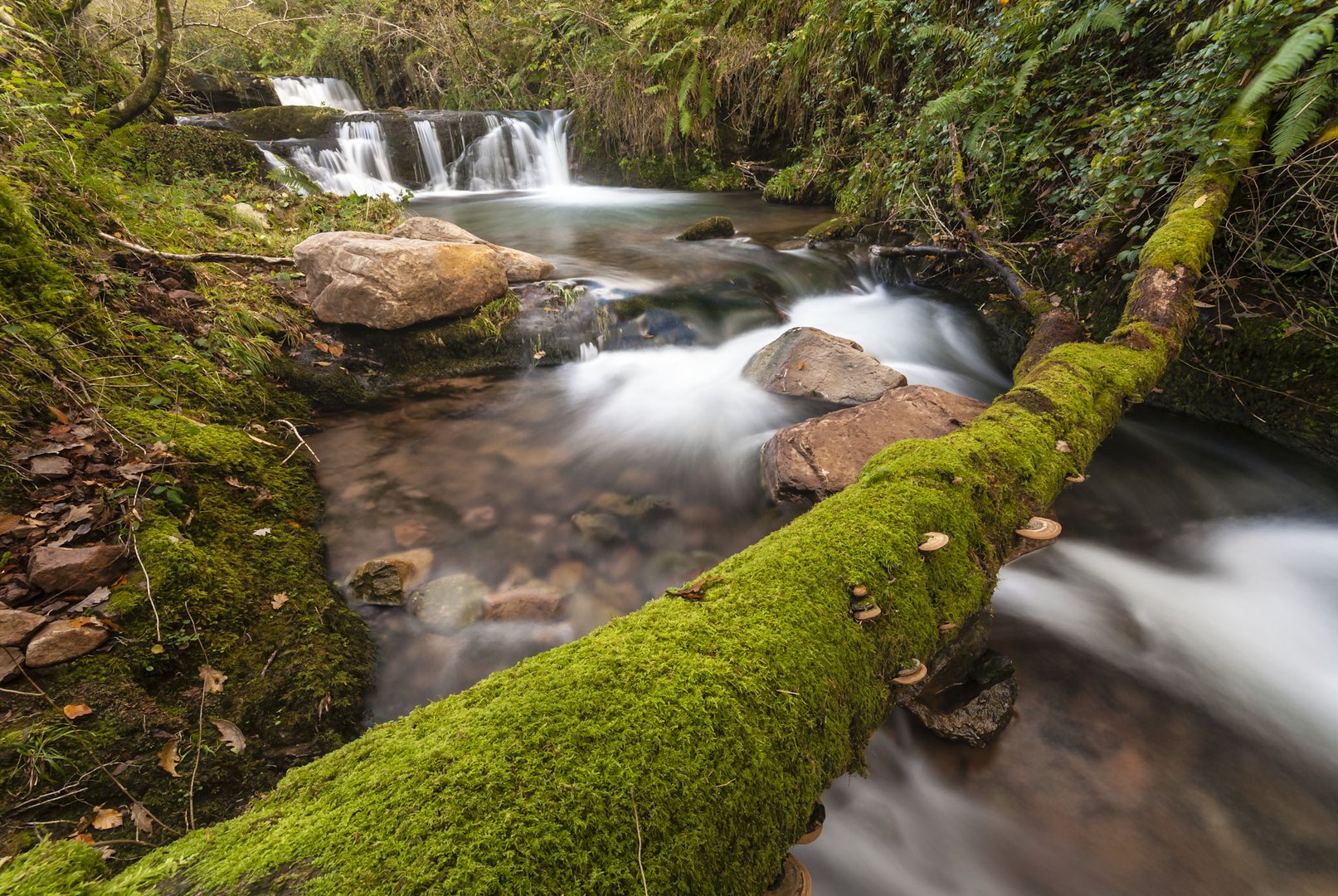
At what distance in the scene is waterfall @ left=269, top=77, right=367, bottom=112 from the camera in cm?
1659

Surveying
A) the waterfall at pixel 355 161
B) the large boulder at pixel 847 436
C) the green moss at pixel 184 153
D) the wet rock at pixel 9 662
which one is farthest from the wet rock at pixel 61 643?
the waterfall at pixel 355 161

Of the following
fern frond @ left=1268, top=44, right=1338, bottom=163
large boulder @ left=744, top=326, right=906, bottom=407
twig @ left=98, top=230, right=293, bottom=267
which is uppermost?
fern frond @ left=1268, top=44, right=1338, bottom=163

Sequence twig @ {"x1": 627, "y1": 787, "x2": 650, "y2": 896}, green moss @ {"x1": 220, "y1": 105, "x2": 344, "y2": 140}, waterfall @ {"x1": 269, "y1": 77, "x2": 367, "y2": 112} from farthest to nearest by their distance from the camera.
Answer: waterfall @ {"x1": 269, "y1": 77, "x2": 367, "y2": 112} → green moss @ {"x1": 220, "y1": 105, "x2": 344, "y2": 140} → twig @ {"x1": 627, "y1": 787, "x2": 650, "y2": 896}

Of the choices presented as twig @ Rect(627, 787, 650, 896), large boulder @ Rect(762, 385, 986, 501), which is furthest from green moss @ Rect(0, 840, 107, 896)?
large boulder @ Rect(762, 385, 986, 501)

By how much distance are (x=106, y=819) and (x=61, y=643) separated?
718 millimetres

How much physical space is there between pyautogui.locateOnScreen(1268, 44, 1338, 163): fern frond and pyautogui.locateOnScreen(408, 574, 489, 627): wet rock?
6.43 metres

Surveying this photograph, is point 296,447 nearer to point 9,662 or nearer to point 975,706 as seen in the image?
point 9,662

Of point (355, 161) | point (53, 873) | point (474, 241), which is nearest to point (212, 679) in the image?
point (53, 873)

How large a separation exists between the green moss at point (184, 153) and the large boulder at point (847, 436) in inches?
310

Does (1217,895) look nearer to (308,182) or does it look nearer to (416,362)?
(416,362)

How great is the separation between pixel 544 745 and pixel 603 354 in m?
5.80

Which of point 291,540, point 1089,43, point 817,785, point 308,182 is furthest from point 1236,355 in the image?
point 308,182

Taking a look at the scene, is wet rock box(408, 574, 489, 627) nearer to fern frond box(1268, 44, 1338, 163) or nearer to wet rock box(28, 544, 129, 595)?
wet rock box(28, 544, 129, 595)

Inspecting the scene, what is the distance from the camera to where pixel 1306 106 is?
141 inches
